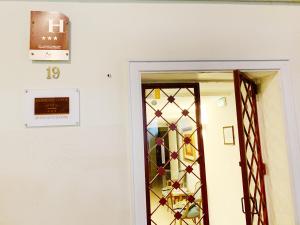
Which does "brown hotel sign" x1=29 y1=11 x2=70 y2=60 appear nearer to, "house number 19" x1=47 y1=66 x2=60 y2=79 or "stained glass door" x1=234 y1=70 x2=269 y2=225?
"house number 19" x1=47 y1=66 x2=60 y2=79

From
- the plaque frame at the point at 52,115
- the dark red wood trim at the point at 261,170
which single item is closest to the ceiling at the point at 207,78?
the dark red wood trim at the point at 261,170

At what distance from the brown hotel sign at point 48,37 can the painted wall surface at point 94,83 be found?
5cm

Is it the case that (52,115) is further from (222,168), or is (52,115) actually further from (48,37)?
(222,168)

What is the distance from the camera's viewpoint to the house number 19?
1.47 m

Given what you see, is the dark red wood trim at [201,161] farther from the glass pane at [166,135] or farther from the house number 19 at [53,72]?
the house number 19 at [53,72]

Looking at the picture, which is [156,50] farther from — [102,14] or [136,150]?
[136,150]

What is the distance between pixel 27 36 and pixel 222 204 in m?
Answer: 2.94

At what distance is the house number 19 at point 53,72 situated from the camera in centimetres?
147

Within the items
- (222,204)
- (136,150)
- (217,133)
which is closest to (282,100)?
(136,150)

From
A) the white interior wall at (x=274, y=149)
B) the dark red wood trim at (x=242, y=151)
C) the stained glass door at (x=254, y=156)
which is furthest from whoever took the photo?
the stained glass door at (x=254, y=156)

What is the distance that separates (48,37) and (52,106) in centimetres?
40

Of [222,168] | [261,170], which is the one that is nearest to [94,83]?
[261,170]

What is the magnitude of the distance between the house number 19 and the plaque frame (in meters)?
0.08

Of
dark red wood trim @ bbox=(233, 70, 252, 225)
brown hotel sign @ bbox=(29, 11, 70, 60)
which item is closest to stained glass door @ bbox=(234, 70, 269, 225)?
dark red wood trim @ bbox=(233, 70, 252, 225)
